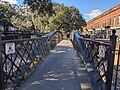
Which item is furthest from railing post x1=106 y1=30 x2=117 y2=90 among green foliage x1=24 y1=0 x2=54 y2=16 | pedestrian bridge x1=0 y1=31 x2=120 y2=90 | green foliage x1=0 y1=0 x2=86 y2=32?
green foliage x1=0 y1=0 x2=86 y2=32

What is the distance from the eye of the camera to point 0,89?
10.8ft

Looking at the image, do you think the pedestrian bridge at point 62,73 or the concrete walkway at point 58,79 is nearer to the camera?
the pedestrian bridge at point 62,73

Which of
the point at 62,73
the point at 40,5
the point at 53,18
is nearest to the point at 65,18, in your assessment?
the point at 53,18

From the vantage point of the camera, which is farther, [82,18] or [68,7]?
[82,18]

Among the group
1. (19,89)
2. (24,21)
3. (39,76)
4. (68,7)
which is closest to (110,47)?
(19,89)

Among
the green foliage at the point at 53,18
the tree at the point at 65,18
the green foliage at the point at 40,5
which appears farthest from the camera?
the tree at the point at 65,18

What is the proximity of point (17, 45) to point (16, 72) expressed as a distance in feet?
2.22

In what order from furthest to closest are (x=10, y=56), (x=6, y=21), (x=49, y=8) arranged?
(x=6, y=21)
(x=49, y=8)
(x=10, y=56)

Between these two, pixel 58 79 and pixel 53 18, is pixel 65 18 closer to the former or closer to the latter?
pixel 53 18

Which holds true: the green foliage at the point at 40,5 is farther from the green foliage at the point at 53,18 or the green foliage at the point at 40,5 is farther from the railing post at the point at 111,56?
the green foliage at the point at 53,18

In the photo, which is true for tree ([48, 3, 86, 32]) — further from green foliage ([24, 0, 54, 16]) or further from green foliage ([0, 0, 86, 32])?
green foliage ([24, 0, 54, 16])

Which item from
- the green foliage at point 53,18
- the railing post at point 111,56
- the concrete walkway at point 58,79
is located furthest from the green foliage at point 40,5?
the green foliage at point 53,18

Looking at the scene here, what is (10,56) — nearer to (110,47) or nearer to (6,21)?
(110,47)

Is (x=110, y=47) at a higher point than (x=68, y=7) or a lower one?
lower
